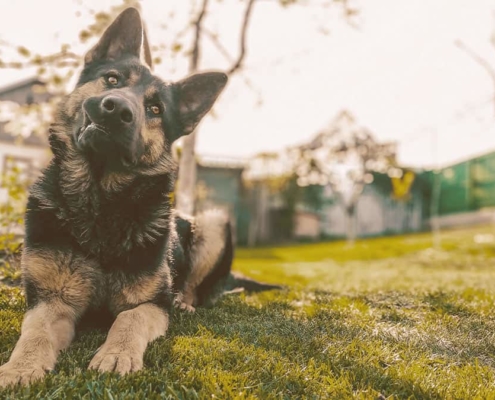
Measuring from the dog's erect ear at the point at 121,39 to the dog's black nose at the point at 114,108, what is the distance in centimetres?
96

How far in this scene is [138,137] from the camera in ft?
10.1

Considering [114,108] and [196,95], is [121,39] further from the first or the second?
[114,108]

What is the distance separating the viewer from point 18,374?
2078 millimetres

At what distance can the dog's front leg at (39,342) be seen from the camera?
2096mm

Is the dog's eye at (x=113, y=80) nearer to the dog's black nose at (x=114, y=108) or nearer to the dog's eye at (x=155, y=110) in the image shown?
the dog's eye at (x=155, y=110)

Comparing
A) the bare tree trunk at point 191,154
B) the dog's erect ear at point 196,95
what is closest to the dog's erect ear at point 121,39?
the dog's erect ear at point 196,95

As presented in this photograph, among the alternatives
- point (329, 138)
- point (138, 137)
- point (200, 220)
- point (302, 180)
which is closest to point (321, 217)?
point (302, 180)

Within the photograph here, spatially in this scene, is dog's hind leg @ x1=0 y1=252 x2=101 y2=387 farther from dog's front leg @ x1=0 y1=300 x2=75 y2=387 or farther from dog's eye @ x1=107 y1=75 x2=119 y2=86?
dog's eye @ x1=107 y1=75 x2=119 y2=86

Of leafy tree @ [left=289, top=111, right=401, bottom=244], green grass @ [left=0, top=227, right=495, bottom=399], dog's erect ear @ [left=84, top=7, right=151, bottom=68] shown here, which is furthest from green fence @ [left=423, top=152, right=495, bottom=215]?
dog's erect ear @ [left=84, top=7, right=151, bottom=68]

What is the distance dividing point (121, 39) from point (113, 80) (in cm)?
46

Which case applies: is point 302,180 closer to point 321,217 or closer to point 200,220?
point 321,217

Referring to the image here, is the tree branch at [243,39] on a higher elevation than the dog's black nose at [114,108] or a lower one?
higher

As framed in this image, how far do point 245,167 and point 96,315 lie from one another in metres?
25.1

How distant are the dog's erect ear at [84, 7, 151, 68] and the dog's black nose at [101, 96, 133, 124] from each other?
0.96 metres
